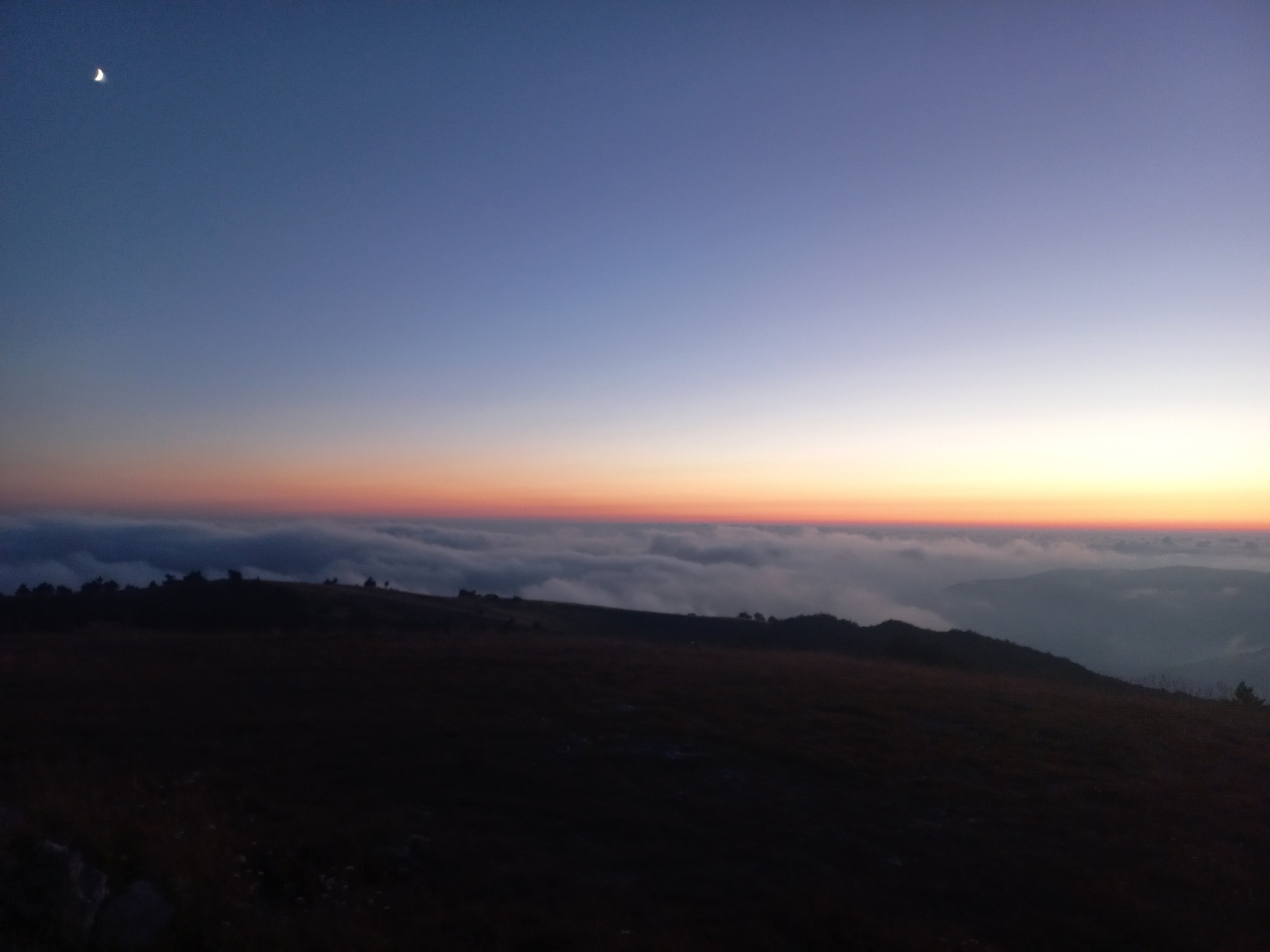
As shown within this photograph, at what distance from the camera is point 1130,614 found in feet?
392

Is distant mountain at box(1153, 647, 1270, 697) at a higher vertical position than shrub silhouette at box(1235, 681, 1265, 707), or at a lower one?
lower

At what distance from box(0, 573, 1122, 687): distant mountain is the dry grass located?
43.8ft

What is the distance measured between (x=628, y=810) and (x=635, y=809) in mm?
104

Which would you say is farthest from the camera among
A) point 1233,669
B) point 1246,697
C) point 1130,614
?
point 1130,614

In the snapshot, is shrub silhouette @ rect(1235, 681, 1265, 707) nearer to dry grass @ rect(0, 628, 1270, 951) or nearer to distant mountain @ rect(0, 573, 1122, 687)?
distant mountain @ rect(0, 573, 1122, 687)

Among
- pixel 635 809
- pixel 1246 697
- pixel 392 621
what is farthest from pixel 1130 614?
pixel 635 809

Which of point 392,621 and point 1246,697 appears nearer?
point 1246,697

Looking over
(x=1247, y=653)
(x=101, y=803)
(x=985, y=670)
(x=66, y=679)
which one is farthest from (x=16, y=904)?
(x=1247, y=653)

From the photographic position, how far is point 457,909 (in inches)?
262

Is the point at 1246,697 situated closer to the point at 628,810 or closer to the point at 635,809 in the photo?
the point at 635,809

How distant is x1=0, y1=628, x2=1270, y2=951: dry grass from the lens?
6.66 metres

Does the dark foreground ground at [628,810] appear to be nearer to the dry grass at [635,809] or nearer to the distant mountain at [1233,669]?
the dry grass at [635,809]

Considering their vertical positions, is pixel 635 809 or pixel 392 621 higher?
pixel 635 809

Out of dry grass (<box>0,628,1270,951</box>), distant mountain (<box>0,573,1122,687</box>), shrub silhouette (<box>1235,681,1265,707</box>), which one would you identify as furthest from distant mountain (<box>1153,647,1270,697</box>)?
dry grass (<box>0,628,1270,951</box>)
